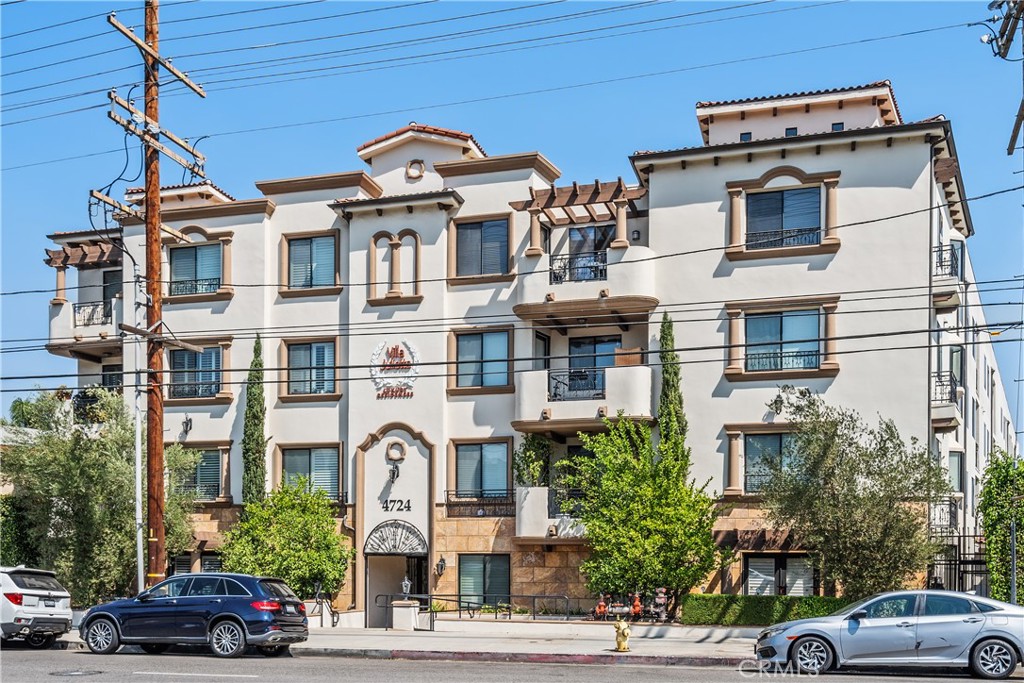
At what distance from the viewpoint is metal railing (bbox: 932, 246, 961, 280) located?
3259 centimetres

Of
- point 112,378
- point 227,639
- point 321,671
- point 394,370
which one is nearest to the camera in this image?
point 321,671

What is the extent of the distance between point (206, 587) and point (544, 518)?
38.1 ft

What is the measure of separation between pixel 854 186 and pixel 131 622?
69.2 feet

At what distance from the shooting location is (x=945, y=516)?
3331cm

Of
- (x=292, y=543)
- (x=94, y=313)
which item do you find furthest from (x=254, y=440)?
(x=94, y=313)

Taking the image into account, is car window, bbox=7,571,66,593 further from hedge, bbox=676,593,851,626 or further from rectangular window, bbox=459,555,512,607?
hedge, bbox=676,593,851,626

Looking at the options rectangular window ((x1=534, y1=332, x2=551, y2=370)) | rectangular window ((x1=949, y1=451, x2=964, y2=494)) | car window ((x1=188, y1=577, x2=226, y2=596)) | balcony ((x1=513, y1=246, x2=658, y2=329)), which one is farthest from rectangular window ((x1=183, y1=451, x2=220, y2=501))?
rectangular window ((x1=949, y1=451, x2=964, y2=494))

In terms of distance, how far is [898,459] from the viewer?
28281 mm

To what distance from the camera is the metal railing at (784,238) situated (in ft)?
110

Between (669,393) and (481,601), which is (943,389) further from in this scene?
(481,601)

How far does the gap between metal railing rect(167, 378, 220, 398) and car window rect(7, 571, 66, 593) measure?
11.9 m

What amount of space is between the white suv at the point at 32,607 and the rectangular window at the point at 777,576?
56.4 feet

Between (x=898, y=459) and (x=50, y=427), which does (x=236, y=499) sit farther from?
(x=898, y=459)

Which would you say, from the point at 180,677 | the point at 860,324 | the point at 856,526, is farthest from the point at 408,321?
the point at 180,677
